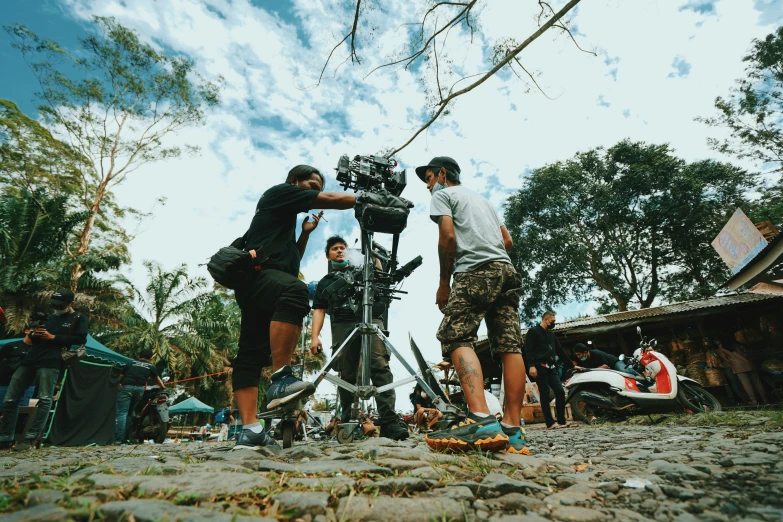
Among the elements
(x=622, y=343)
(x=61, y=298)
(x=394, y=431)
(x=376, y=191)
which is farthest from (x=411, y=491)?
(x=622, y=343)

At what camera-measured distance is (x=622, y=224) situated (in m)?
19.0

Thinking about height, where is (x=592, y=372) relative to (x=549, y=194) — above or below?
below

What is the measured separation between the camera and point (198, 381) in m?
26.6

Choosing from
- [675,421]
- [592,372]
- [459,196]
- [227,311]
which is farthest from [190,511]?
[227,311]

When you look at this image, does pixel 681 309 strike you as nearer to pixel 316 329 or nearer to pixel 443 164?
pixel 443 164

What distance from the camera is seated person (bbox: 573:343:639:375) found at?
741cm

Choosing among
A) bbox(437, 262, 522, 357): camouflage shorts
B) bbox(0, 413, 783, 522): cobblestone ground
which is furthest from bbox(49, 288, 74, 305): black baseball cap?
bbox(437, 262, 522, 357): camouflage shorts

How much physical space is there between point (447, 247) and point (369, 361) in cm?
120

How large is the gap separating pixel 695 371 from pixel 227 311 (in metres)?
29.2

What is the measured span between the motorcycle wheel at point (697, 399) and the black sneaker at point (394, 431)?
524 cm

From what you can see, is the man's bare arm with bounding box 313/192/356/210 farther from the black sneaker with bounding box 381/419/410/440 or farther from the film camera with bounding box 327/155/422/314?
the black sneaker with bounding box 381/419/410/440

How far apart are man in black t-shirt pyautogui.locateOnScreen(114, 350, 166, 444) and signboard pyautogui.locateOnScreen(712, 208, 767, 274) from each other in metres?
12.6

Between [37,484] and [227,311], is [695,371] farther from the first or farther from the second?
[227,311]

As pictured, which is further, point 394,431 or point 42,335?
point 42,335
